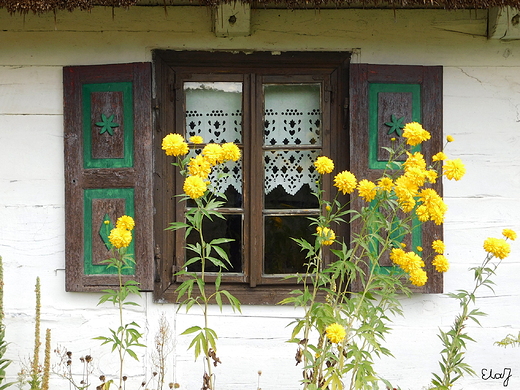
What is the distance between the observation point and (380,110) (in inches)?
121

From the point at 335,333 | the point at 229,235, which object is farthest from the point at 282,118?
the point at 335,333

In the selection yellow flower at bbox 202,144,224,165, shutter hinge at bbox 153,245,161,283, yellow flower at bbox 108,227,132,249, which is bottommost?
shutter hinge at bbox 153,245,161,283

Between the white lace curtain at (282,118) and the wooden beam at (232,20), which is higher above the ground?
the wooden beam at (232,20)

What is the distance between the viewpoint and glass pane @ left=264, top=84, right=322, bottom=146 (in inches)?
128

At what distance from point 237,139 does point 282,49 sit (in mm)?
578

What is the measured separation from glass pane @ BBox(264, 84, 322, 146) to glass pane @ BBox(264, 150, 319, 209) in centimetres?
8

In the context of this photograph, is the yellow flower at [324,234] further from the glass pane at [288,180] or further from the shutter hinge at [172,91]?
the shutter hinge at [172,91]

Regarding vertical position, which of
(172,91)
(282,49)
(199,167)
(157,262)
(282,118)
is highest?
(282,49)

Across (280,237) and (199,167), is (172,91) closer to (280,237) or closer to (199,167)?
(280,237)

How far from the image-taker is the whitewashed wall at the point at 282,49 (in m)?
3.13

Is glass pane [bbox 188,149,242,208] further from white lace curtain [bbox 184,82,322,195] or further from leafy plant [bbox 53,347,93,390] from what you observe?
leafy plant [bbox 53,347,93,390]

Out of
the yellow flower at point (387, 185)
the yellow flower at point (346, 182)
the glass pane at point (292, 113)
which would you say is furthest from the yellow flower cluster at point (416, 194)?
the glass pane at point (292, 113)

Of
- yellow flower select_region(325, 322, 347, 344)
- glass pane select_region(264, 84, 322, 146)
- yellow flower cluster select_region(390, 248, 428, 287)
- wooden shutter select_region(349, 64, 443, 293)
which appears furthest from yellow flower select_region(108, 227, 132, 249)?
wooden shutter select_region(349, 64, 443, 293)

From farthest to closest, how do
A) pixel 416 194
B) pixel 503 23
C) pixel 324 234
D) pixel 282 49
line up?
pixel 282 49
pixel 503 23
pixel 324 234
pixel 416 194
